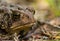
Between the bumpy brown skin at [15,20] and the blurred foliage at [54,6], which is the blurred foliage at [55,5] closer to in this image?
the blurred foliage at [54,6]

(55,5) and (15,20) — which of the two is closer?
(15,20)

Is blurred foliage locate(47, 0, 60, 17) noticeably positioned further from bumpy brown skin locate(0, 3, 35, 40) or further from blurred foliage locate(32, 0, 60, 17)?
bumpy brown skin locate(0, 3, 35, 40)

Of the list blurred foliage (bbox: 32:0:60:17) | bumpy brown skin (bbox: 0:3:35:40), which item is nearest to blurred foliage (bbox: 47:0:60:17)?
blurred foliage (bbox: 32:0:60:17)

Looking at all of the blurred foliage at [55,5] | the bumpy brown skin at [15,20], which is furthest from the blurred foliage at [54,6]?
the bumpy brown skin at [15,20]

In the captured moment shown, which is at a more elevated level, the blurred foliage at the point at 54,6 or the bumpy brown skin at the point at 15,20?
the bumpy brown skin at the point at 15,20

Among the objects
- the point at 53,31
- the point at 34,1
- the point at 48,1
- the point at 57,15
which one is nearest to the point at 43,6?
the point at 34,1

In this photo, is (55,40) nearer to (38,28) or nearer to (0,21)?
(38,28)

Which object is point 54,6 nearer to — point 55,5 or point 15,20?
point 55,5

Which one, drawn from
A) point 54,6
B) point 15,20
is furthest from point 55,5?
point 15,20

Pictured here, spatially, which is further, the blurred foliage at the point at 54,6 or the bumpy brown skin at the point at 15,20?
the blurred foliage at the point at 54,6

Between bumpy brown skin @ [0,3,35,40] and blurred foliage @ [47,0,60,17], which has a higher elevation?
bumpy brown skin @ [0,3,35,40]

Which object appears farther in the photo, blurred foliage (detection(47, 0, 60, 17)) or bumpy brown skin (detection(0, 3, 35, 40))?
blurred foliage (detection(47, 0, 60, 17))
